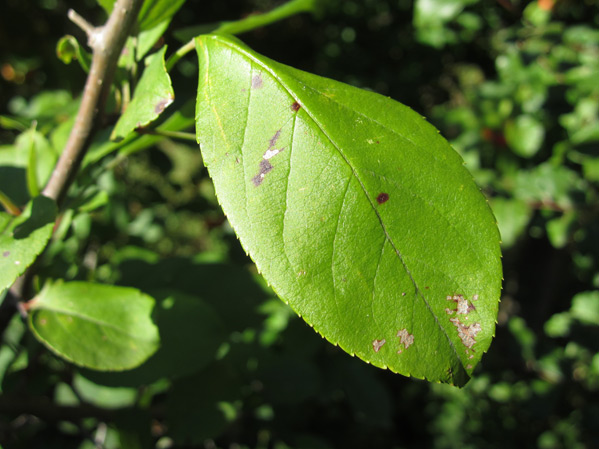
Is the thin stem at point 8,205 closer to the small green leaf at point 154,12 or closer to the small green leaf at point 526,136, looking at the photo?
the small green leaf at point 154,12

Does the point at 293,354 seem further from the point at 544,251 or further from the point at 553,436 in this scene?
the point at 544,251

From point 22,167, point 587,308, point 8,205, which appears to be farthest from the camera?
point 587,308

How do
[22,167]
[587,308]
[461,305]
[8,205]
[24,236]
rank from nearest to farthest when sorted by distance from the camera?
[461,305] < [24,236] < [8,205] < [22,167] < [587,308]

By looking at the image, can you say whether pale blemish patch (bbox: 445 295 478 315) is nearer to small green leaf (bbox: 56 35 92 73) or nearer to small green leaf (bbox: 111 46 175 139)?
small green leaf (bbox: 111 46 175 139)

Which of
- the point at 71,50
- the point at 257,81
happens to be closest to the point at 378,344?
the point at 257,81

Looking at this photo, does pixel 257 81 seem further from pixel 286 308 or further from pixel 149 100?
pixel 286 308

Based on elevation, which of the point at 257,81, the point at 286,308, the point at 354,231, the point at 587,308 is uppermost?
the point at 257,81
